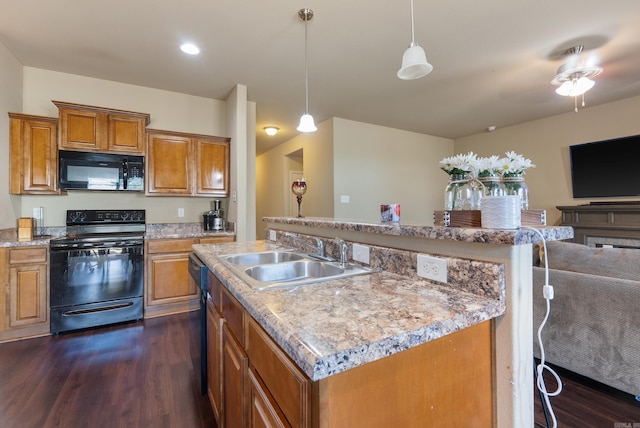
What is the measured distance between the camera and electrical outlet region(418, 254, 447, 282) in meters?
1.01

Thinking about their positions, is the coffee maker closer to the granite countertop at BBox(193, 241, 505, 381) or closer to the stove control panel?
the stove control panel

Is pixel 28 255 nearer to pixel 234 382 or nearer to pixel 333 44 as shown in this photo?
pixel 234 382

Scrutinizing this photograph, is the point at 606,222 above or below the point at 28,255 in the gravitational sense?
above

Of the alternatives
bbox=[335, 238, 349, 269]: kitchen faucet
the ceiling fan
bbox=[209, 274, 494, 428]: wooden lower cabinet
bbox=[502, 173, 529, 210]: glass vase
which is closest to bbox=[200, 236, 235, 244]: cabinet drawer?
bbox=[335, 238, 349, 269]: kitchen faucet

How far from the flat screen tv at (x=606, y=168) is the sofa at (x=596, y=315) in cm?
314

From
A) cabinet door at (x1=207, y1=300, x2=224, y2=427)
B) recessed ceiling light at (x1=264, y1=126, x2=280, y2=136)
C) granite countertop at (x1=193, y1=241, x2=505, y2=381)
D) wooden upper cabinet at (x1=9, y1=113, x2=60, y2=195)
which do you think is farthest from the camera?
recessed ceiling light at (x1=264, y1=126, x2=280, y2=136)

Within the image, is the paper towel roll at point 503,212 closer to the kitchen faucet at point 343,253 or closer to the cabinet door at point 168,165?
the kitchen faucet at point 343,253

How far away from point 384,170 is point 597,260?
359cm

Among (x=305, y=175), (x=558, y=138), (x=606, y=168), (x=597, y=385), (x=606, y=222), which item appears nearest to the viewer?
(x=597, y=385)

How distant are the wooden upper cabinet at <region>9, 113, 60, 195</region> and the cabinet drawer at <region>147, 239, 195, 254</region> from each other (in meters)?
1.07

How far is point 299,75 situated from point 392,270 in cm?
271

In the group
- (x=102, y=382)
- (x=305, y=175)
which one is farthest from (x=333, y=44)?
(x=102, y=382)

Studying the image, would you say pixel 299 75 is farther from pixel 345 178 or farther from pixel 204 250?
pixel 204 250

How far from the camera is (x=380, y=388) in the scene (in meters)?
0.69
